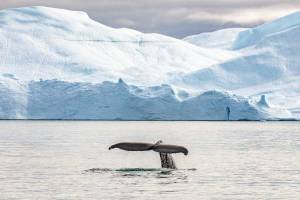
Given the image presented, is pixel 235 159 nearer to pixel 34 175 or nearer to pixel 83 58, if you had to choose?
pixel 34 175

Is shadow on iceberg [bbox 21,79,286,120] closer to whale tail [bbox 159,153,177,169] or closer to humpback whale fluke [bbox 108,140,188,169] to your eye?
whale tail [bbox 159,153,177,169]

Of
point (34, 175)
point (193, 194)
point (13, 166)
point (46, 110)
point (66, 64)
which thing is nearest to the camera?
point (193, 194)

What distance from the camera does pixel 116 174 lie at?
35656 millimetres

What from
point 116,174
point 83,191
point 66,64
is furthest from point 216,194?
point 66,64

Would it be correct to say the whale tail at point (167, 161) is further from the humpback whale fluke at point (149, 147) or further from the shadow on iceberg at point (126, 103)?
the shadow on iceberg at point (126, 103)

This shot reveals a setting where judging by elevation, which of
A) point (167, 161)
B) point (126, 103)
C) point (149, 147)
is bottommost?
point (167, 161)

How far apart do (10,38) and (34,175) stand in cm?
16625

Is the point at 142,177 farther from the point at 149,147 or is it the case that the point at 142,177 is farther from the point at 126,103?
the point at 126,103

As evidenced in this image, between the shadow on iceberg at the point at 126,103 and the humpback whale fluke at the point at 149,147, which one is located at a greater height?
the shadow on iceberg at the point at 126,103

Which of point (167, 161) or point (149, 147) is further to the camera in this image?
point (167, 161)

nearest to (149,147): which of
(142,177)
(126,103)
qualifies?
(142,177)

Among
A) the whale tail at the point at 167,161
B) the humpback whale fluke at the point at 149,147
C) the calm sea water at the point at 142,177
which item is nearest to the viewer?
the calm sea water at the point at 142,177

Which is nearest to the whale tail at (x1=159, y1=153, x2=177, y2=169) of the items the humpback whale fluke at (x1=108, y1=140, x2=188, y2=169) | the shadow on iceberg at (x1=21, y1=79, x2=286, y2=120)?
the humpback whale fluke at (x1=108, y1=140, x2=188, y2=169)

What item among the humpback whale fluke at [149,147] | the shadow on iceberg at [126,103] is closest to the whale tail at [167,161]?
the humpback whale fluke at [149,147]
